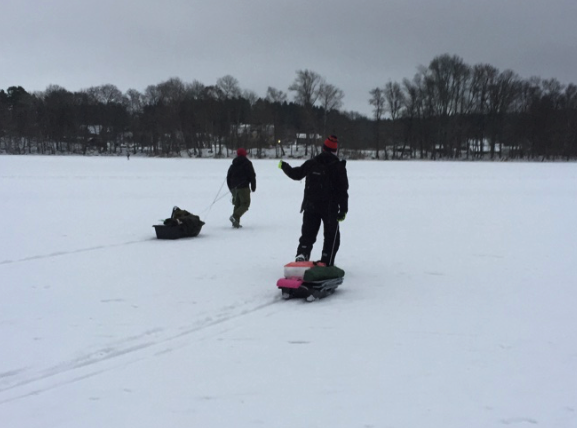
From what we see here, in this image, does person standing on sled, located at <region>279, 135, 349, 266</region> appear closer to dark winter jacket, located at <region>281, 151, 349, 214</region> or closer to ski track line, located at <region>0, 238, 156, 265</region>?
dark winter jacket, located at <region>281, 151, 349, 214</region>

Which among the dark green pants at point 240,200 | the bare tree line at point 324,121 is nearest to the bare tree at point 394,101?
the bare tree line at point 324,121

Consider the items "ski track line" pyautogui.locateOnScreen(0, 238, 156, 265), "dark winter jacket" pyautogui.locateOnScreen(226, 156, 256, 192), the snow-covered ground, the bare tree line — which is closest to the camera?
the snow-covered ground

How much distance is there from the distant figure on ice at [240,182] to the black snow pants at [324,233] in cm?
442

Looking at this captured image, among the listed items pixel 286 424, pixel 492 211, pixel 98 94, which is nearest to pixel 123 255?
pixel 286 424

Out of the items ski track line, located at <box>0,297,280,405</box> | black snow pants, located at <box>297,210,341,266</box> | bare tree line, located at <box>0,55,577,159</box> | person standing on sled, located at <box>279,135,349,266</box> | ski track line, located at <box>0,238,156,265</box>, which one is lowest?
ski track line, located at <box>0,297,280,405</box>

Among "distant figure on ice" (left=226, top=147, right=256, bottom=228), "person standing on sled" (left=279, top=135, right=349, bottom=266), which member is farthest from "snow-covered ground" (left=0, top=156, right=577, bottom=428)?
"distant figure on ice" (left=226, top=147, right=256, bottom=228)

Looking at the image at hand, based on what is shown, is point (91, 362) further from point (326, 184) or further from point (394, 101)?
point (394, 101)

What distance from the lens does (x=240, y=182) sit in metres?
11.4

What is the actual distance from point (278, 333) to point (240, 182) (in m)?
6.86

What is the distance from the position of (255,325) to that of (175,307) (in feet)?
3.41

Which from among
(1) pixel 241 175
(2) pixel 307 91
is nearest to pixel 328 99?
(2) pixel 307 91

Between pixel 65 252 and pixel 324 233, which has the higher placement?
pixel 324 233

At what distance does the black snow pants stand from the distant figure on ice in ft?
14.5

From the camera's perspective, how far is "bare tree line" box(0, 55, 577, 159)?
76.9 m
